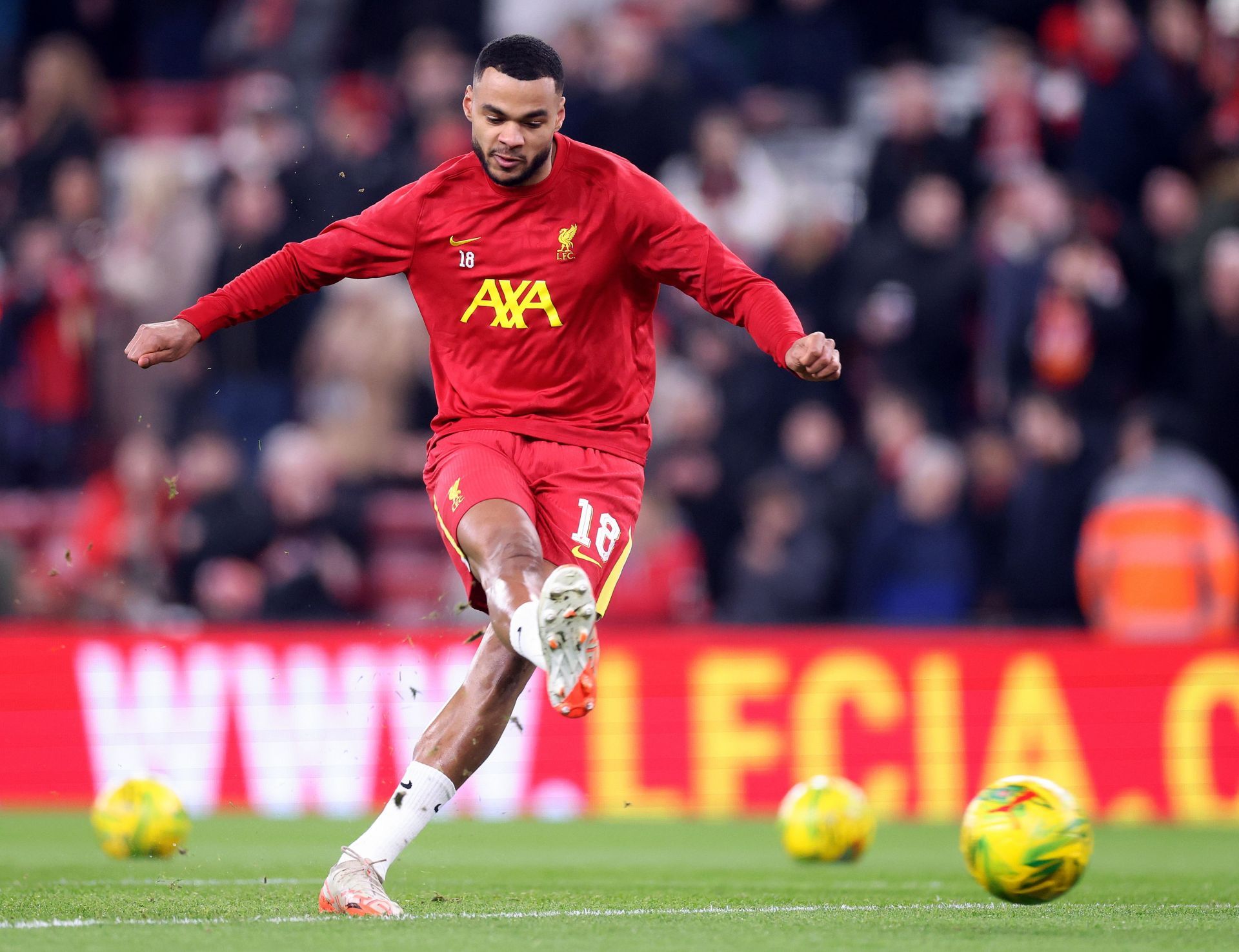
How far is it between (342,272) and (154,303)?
29.4 feet

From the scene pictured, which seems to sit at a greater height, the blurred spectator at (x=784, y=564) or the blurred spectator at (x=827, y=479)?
the blurred spectator at (x=827, y=479)

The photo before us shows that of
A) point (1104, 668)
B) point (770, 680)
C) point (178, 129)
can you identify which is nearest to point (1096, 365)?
point (1104, 668)

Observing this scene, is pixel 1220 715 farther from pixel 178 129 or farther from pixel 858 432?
pixel 178 129

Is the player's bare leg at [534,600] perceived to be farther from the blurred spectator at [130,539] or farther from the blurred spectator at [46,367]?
the blurred spectator at [46,367]

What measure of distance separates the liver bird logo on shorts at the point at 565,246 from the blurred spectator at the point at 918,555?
6525 mm

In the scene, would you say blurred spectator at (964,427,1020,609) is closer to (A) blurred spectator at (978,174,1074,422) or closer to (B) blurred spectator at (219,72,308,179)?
(A) blurred spectator at (978,174,1074,422)

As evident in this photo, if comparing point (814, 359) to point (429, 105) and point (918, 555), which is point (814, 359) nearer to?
point (918, 555)

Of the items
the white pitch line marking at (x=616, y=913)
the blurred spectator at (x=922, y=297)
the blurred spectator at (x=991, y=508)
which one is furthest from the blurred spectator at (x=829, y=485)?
the white pitch line marking at (x=616, y=913)

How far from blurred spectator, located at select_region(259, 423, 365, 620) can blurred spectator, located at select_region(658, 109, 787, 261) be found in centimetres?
318

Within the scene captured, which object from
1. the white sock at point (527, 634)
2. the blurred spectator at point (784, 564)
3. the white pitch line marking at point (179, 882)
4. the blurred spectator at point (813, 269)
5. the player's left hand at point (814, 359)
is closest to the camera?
the white sock at point (527, 634)

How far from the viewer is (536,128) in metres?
6.35

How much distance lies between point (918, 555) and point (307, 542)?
4011 mm

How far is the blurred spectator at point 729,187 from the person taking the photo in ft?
46.7

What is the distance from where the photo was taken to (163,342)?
20.6 feet
